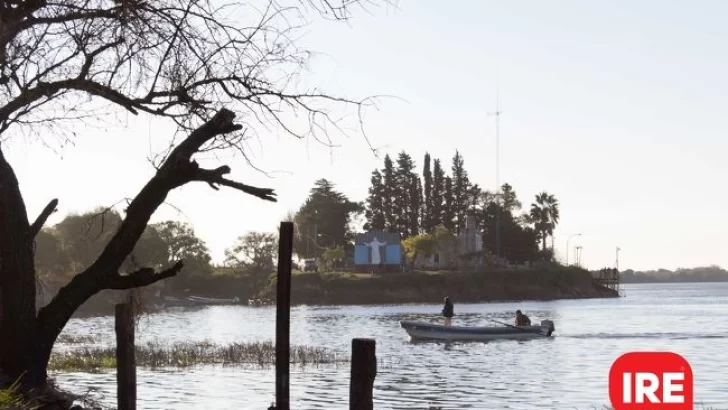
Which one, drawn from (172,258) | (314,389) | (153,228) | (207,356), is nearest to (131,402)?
(314,389)

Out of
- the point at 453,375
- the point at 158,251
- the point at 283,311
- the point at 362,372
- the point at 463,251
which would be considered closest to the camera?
the point at 362,372

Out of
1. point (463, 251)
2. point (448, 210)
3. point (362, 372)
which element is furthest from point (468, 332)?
point (448, 210)

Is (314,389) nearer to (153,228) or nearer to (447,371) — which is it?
(447,371)

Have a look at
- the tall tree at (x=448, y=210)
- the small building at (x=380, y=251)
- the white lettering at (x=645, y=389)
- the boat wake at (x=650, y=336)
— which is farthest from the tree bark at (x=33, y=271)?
the tall tree at (x=448, y=210)

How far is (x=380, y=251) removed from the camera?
16188cm

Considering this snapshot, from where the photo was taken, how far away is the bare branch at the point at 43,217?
54.1ft

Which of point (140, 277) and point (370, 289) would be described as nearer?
point (140, 277)

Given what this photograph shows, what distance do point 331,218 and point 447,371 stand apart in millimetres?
133962

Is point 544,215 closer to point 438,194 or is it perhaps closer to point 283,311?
point 438,194

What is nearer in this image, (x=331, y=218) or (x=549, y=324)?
(x=549, y=324)

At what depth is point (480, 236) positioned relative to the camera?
6850 inches

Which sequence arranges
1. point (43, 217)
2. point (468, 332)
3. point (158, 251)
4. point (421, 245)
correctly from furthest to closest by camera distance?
point (421, 245), point (158, 251), point (468, 332), point (43, 217)

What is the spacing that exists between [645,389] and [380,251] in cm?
14828

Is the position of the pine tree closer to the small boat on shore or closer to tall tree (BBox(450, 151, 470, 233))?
tall tree (BBox(450, 151, 470, 233))
